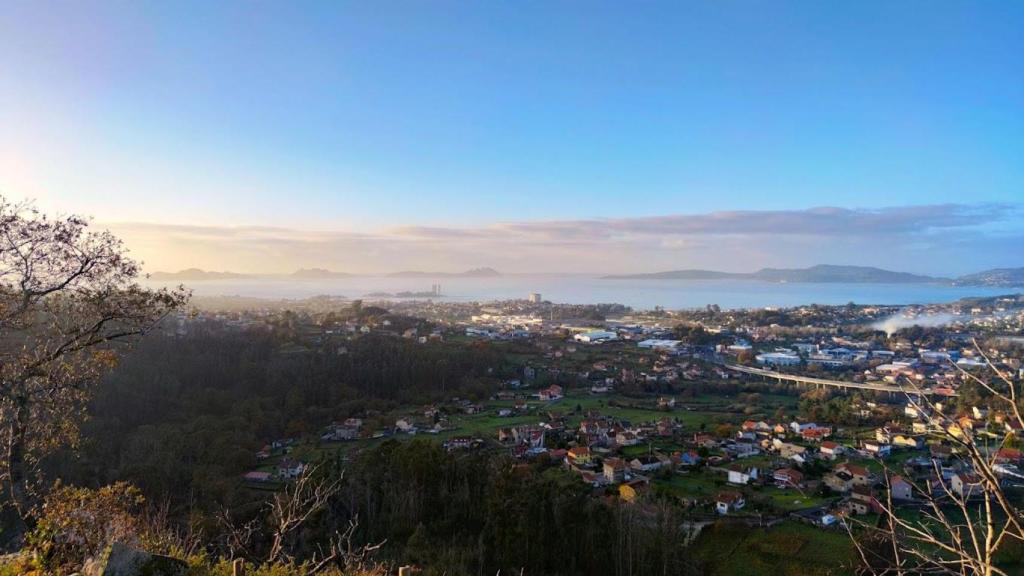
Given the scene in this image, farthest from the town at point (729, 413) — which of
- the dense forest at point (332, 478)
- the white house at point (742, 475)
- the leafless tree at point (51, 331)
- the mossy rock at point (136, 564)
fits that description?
the leafless tree at point (51, 331)

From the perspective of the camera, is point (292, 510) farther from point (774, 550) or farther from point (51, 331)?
point (774, 550)

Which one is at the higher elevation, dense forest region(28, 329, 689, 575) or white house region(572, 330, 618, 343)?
dense forest region(28, 329, 689, 575)

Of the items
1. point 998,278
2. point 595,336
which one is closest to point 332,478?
point 595,336

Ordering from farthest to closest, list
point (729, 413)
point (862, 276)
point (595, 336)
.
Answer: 1. point (862, 276)
2. point (595, 336)
3. point (729, 413)

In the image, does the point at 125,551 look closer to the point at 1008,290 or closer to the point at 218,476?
the point at 218,476

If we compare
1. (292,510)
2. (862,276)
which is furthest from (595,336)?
(862,276)

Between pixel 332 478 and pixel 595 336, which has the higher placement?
pixel 332 478

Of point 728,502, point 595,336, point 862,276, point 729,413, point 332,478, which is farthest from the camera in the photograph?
point 862,276

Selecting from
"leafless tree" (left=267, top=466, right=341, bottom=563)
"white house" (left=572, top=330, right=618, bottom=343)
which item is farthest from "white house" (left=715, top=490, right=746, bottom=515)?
"white house" (left=572, top=330, right=618, bottom=343)

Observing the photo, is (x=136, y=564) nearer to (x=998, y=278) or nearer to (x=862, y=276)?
(x=998, y=278)

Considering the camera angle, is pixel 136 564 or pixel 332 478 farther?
pixel 332 478

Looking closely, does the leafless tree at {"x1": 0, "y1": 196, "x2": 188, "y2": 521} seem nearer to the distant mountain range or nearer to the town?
the town
